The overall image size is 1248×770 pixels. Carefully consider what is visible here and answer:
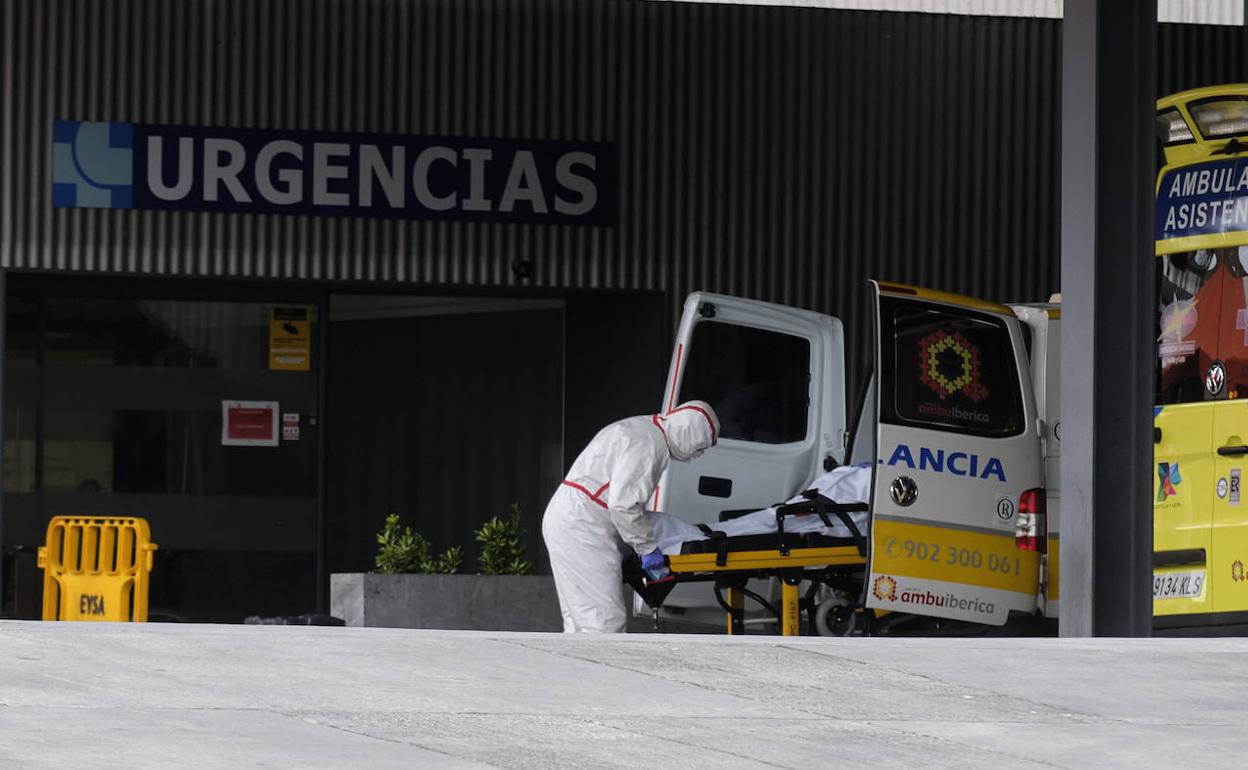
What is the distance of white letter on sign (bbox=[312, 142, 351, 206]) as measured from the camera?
13.2 meters

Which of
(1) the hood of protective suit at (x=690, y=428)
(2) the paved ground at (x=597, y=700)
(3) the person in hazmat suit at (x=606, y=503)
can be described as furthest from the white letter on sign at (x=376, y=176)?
(2) the paved ground at (x=597, y=700)

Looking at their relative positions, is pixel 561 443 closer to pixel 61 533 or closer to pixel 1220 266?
pixel 61 533

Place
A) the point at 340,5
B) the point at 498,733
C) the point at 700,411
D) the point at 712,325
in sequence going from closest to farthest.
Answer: the point at 498,733 < the point at 700,411 < the point at 712,325 < the point at 340,5

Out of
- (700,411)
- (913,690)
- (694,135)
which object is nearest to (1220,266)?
(700,411)

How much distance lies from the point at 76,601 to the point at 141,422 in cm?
255

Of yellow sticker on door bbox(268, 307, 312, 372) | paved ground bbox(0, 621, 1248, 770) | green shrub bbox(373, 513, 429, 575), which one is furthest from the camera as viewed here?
Answer: yellow sticker on door bbox(268, 307, 312, 372)

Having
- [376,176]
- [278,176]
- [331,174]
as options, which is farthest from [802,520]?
[278,176]

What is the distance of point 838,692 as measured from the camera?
22.9 feet

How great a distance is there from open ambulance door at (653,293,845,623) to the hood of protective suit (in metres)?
0.52

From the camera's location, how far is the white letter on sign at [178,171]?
42.9 feet

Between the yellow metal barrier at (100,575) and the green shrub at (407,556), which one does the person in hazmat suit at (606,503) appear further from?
the yellow metal barrier at (100,575)

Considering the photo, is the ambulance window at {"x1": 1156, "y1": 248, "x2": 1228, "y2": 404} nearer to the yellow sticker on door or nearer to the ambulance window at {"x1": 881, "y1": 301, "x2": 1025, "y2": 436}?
the ambulance window at {"x1": 881, "y1": 301, "x2": 1025, "y2": 436}

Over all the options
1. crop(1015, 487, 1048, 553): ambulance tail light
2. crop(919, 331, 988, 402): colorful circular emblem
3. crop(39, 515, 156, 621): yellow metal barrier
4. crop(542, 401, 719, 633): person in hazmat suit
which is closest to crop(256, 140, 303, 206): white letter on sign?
crop(39, 515, 156, 621): yellow metal barrier

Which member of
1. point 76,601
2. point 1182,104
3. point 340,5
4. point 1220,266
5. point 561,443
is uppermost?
point 340,5
